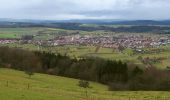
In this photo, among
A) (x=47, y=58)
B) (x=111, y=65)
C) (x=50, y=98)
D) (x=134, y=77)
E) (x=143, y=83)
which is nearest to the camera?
(x=50, y=98)

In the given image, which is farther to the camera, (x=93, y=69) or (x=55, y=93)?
(x=93, y=69)

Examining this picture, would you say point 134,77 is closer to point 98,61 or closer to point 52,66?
point 98,61

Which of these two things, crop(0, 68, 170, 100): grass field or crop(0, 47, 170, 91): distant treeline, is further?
crop(0, 47, 170, 91): distant treeline

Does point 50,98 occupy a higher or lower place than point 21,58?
higher

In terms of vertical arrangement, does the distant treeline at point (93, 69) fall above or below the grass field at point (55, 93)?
below

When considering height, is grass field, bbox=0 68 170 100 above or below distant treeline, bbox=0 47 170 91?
above

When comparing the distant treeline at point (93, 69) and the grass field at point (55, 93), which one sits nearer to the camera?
the grass field at point (55, 93)

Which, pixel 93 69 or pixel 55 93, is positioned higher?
pixel 55 93

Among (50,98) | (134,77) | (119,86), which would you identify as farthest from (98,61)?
(50,98)
